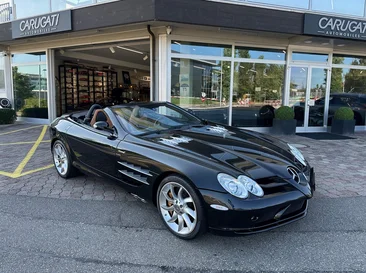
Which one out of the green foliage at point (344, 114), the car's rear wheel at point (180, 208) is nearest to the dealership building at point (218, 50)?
the green foliage at point (344, 114)

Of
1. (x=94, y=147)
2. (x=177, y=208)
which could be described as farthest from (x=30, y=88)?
(x=177, y=208)

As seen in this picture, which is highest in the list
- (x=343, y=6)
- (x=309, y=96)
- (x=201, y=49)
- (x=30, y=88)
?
(x=343, y=6)

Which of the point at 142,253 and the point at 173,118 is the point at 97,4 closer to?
the point at 173,118

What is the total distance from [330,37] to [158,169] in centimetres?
728

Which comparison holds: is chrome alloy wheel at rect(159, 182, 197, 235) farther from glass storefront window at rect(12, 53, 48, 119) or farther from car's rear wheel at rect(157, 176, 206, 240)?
glass storefront window at rect(12, 53, 48, 119)

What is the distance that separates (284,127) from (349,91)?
346 cm

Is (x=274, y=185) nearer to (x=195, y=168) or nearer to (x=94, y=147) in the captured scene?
(x=195, y=168)

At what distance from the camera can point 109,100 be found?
1645 cm

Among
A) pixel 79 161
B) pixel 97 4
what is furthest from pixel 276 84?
pixel 79 161

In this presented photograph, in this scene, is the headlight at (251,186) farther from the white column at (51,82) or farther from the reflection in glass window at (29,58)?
the reflection in glass window at (29,58)

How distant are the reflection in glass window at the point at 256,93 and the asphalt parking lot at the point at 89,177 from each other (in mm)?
1649

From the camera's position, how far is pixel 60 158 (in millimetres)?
4574

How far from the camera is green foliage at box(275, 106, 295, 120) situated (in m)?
8.73

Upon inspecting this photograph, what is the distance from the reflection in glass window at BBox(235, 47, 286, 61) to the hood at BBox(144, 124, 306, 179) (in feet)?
18.0
